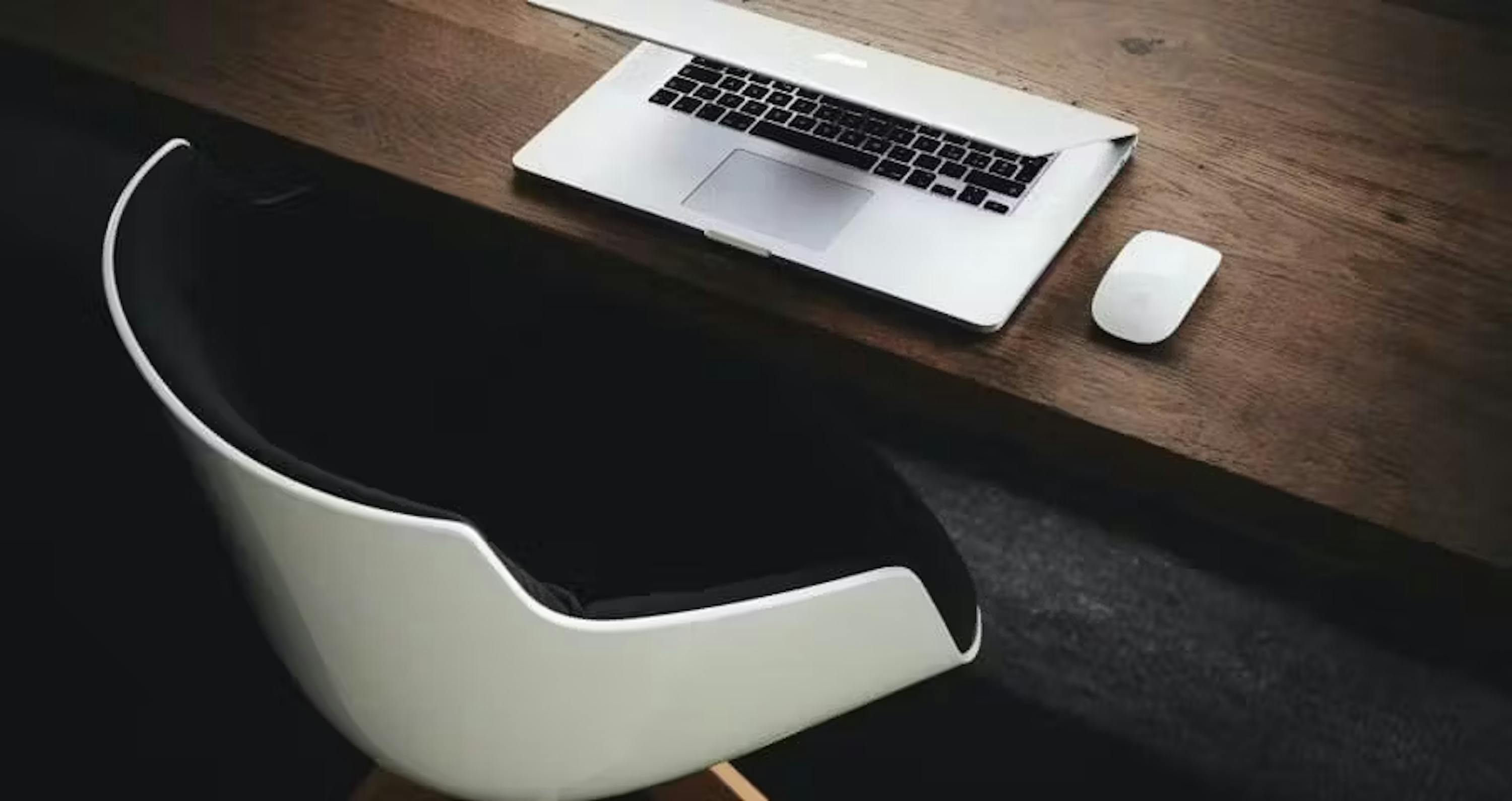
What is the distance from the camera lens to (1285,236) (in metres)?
1.23

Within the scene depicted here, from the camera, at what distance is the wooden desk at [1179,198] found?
1097mm

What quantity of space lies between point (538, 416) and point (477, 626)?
0.41m

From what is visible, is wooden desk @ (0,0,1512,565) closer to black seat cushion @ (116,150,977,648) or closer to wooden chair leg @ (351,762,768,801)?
black seat cushion @ (116,150,977,648)

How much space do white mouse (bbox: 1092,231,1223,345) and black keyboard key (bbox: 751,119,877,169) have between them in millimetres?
187

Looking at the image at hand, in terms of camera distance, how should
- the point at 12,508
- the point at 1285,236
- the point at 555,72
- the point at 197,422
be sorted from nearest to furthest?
the point at 197,422, the point at 1285,236, the point at 555,72, the point at 12,508

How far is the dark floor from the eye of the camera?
1.73 meters

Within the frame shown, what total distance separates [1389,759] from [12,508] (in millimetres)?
1359

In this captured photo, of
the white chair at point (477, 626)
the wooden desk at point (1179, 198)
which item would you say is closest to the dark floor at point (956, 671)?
the wooden desk at point (1179, 198)

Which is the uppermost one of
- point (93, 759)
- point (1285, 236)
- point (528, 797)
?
point (1285, 236)

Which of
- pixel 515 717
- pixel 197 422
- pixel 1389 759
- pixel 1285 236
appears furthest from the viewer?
pixel 1389 759

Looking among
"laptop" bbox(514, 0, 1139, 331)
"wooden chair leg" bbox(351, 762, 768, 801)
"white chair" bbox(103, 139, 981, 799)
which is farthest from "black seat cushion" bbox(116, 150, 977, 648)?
"wooden chair leg" bbox(351, 762, 768, 801)

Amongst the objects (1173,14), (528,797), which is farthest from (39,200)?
(1173,14)

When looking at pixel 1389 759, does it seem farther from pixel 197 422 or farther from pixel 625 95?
pixel 197 422

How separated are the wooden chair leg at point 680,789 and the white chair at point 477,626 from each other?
31cm
